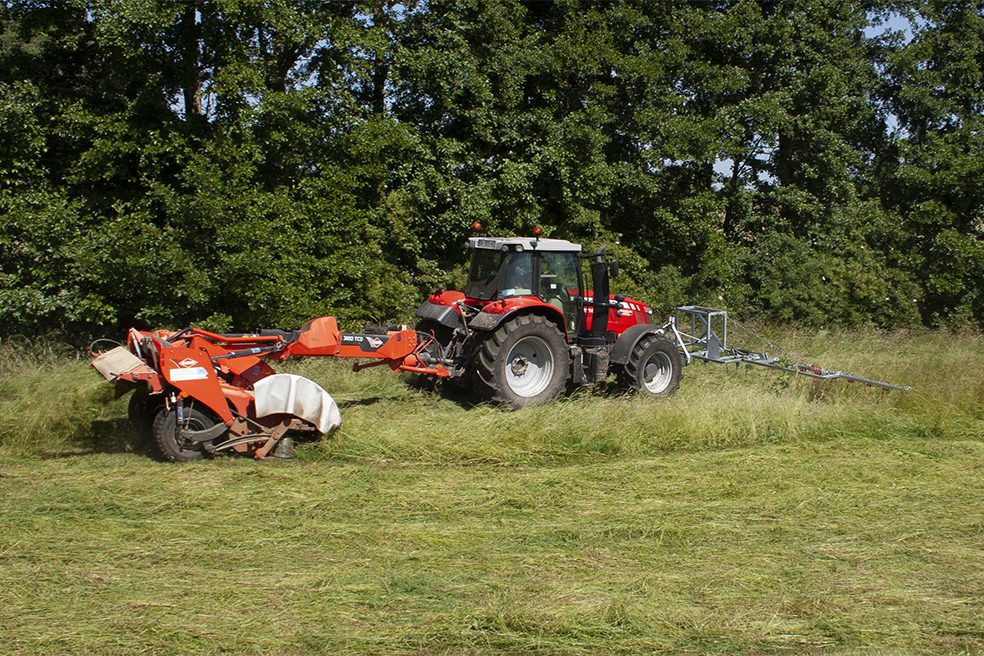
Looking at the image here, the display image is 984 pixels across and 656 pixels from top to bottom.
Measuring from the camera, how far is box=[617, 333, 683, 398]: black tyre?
9.88m

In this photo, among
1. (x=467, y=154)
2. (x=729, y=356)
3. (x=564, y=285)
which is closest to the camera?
(x=564, y=285)

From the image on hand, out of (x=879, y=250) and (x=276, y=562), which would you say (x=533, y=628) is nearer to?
(x=276, y=562)

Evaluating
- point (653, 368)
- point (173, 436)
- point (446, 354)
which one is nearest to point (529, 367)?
point (446, 354)

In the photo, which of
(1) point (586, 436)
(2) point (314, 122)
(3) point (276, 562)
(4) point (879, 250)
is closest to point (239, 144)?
(2) point (314, 122)

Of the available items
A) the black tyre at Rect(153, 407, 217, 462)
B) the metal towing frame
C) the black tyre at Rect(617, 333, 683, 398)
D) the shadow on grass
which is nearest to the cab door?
the black tyre at Rect(617, 333, 683, 398)

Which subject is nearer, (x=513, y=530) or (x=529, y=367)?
(x=513, y=530)

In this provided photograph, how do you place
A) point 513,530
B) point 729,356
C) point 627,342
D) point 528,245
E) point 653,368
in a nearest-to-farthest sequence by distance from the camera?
point 513,530 < point 528,245 < point 627,342 < point 653,368 < point 729,356

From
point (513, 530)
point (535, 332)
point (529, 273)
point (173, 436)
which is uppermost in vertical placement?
point (529, 273)

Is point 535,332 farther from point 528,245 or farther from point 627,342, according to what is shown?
point 627,342

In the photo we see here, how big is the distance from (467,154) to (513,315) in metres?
6.42

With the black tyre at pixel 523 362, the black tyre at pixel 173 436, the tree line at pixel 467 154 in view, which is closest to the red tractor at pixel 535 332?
the black tyre at pixel 523 362

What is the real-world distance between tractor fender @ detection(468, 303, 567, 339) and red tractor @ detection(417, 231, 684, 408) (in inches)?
0.4

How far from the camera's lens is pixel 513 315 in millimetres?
9242

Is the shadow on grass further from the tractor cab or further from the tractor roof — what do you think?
the tractor roof
